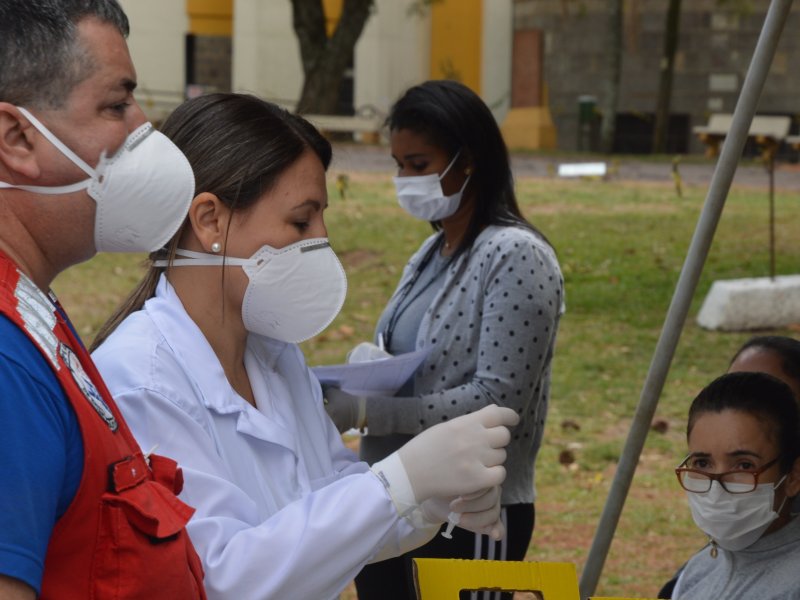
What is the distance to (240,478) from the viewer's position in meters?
1.87

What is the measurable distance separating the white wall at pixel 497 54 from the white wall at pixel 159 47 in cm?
574

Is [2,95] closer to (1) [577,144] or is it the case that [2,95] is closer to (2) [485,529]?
(2) [485,529]

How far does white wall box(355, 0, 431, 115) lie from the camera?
861 inches

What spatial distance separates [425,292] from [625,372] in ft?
17.0

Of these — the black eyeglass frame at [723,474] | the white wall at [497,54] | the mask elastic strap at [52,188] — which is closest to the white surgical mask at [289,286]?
the mask elastic strap at [52,188]

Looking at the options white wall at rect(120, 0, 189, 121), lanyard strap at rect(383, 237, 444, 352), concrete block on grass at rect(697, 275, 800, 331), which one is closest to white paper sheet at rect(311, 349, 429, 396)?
lanyard strap at rect(383, 237, 444, 352)

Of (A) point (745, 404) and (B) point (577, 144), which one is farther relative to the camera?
(B) point (577, 144)

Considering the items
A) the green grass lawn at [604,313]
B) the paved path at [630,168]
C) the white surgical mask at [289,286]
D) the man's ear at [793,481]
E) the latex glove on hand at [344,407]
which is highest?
the white surgical mask at [289,286]

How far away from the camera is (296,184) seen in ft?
6.74

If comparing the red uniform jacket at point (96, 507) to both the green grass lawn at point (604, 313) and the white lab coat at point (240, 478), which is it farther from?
the green grass lawn at point (604, 313)

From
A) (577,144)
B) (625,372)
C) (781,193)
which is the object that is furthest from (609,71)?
(625,372)

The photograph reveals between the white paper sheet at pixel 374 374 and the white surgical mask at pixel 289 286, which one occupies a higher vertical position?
the white surgical mask at pixel 289 286

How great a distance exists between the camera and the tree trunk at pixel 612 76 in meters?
21.2

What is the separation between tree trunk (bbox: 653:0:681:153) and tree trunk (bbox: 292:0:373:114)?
5766mm
